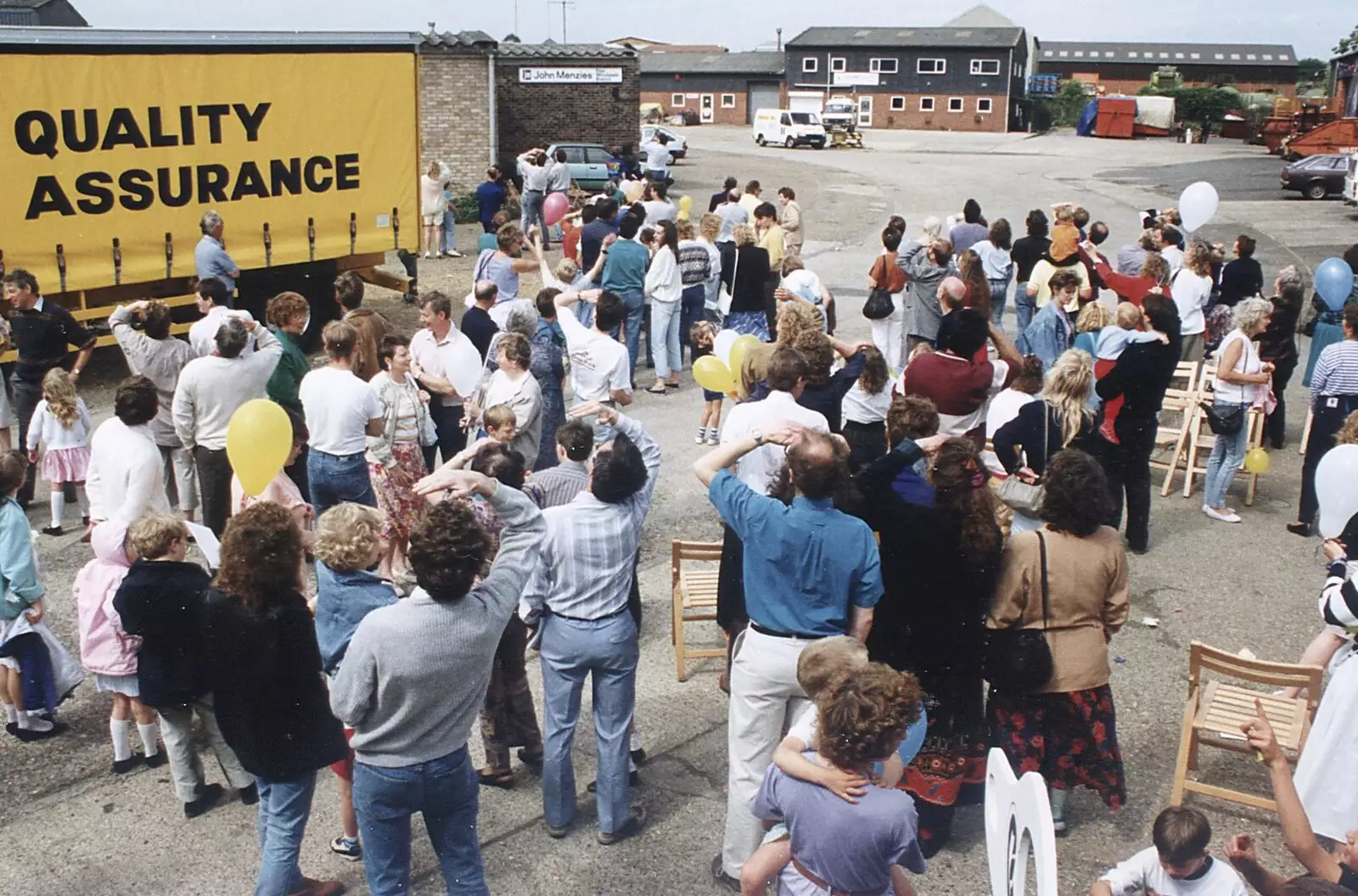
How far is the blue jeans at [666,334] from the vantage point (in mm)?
11875

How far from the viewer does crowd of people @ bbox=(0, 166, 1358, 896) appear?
12.3ft

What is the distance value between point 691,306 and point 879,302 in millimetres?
2202

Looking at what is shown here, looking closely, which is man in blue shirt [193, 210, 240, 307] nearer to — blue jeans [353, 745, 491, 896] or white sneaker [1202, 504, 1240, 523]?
blue jeans [353, 745, 491, 896]

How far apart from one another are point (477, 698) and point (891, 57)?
215 ft

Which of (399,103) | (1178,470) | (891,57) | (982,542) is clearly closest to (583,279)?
(399,103)

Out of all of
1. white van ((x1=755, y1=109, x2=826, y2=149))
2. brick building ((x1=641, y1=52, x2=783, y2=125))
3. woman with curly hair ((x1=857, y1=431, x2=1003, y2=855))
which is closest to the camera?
woman with curly hair ((x1=857, y1=431, x2=1003, y2=855))

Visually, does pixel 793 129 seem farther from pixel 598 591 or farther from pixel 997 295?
pixel 598 591

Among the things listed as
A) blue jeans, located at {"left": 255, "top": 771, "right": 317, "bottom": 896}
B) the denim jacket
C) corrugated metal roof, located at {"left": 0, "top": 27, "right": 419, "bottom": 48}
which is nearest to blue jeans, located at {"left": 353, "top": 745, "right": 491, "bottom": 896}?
blue jeans, located at {"left": 255, "top": 771, "right": 317, "bottom": 896}

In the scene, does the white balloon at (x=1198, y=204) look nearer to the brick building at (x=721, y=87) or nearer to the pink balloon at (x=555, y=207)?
the pink balloon at (x=555, y=207)

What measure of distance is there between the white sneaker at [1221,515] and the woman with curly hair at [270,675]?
6.98 meters

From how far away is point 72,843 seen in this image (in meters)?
4.99

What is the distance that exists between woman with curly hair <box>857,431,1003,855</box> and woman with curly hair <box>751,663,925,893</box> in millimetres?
1193

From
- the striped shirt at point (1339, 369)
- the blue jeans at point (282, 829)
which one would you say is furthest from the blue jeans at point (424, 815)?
the striped shirt at point (1339, 369)

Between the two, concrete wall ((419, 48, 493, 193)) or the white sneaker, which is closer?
the white sneaker
